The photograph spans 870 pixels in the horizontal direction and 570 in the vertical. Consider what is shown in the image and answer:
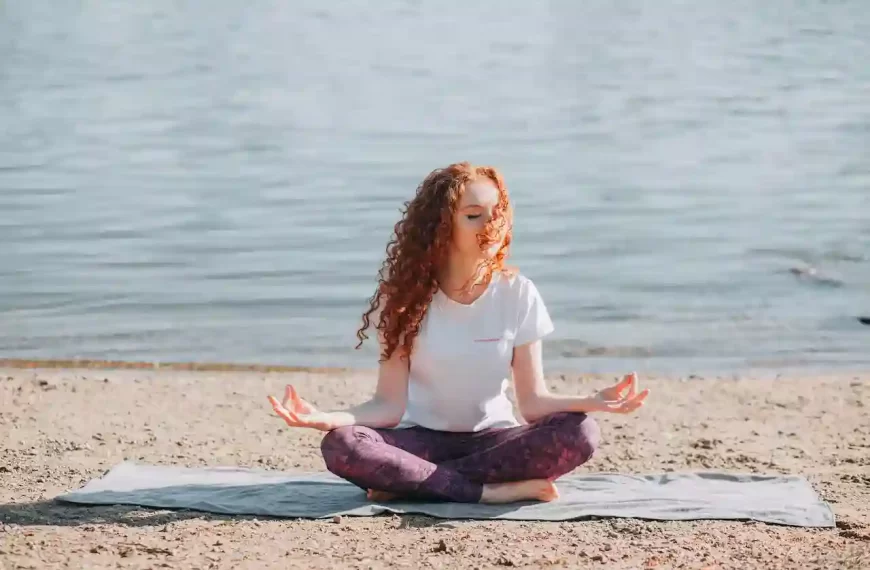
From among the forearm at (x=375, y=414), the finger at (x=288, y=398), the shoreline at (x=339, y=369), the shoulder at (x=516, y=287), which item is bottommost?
the shoreline at (x=339, y=369)

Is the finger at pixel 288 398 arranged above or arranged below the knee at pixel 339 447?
above

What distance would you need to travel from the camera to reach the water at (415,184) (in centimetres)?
973

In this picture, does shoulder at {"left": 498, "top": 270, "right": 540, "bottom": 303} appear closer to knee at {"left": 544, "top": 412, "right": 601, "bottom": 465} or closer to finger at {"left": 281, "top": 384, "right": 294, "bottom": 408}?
knee at {"left": 544, "top": 412, "right": 601, "bottom": 465}

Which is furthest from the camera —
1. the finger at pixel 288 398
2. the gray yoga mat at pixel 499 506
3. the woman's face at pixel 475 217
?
the woman's face at pixel 475 217

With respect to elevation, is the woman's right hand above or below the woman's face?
below

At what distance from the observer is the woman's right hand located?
4688mm

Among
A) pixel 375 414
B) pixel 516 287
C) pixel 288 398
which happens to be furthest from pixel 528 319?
pixel 288 398

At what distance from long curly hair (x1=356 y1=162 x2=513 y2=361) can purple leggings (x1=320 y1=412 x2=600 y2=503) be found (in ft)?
1.16

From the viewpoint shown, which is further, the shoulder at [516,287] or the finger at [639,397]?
the shoulder at [516,287]

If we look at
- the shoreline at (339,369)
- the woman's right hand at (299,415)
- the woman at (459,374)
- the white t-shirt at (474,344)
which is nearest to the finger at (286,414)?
the woman's right hand at (299,415)

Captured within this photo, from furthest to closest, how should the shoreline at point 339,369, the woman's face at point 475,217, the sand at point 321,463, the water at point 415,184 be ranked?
the water at point 415,184 → the shoreline at point 339,369 → the woman's face at point 475,217 → the sand at point 321,463

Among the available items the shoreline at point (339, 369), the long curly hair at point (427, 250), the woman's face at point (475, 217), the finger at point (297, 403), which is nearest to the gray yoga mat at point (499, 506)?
the finger at point (297, 403)

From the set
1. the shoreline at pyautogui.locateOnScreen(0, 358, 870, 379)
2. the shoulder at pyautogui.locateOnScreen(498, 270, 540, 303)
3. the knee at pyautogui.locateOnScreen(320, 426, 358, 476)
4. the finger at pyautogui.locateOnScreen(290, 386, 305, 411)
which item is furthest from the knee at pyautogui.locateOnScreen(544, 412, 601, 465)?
the shoreline at pyautogui.locateOnScreen(0, 358, 870, 379)

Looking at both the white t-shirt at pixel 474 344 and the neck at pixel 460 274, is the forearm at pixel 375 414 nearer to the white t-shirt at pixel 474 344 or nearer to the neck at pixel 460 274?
the white t-shirt at pixel 474 344
